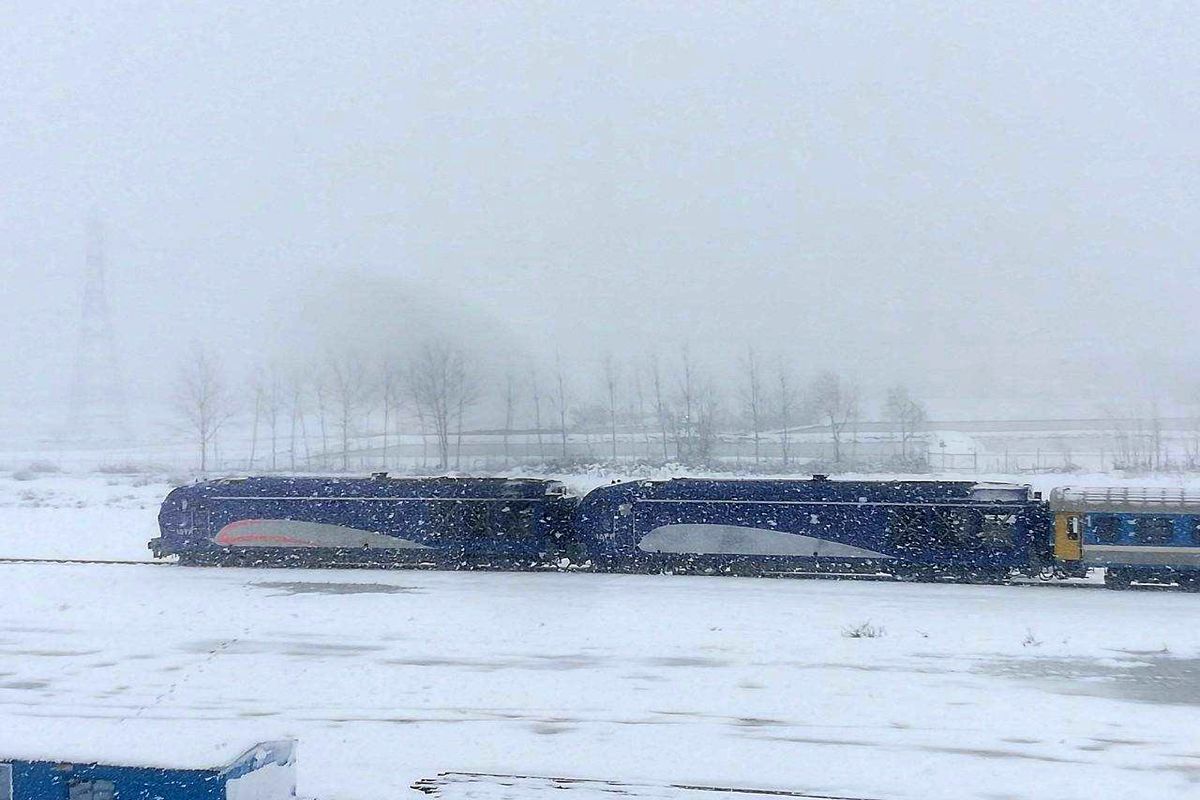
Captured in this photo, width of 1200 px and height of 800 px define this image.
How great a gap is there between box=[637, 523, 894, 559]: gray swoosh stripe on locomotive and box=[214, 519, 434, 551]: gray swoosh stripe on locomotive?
18.6 feet

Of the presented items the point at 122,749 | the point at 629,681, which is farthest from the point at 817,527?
the point at 122,749

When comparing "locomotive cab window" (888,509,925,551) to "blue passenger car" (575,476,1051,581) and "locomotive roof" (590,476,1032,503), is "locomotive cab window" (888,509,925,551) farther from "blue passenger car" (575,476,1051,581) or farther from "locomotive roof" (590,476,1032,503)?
"locomotive roof" (590,476,1032,503)

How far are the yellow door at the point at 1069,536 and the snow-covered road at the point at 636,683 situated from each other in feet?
2.80

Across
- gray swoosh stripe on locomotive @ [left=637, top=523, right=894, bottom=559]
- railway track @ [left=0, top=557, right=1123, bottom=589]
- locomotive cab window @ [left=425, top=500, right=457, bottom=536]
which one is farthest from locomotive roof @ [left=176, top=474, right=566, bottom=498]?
gray swoosh stripe on locomotive @ [left=637, top=523, right=894, bottom=559]

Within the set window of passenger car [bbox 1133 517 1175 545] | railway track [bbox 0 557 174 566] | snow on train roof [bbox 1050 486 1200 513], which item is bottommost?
railway track [bbox 0 557 174 566]

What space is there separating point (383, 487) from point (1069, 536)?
15579 mm

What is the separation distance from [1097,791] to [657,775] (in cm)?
403

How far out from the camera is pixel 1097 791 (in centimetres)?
834

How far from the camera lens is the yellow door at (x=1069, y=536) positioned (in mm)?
19094

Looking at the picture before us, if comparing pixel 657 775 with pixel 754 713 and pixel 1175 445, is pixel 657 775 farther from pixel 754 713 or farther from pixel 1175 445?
pixel 1175 445

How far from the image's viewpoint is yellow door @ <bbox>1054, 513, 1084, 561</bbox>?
19094 millimetres

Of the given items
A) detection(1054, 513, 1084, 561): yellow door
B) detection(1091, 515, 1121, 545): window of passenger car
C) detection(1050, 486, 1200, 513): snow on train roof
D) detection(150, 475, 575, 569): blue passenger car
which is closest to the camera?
detection(1050, 486, 1200, 513): snow on train roof

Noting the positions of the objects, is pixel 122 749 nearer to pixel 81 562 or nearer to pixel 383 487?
pixel 383 487

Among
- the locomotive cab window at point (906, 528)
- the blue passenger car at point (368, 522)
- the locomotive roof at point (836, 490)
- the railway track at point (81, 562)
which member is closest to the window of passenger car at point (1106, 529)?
the locomotive roof at point (836, 490)
